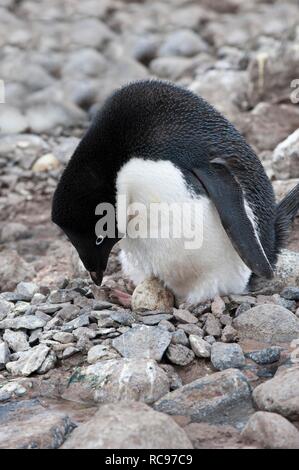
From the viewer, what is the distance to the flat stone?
9.78ft

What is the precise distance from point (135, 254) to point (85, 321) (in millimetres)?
430

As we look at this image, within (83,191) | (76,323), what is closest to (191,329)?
(76,323)

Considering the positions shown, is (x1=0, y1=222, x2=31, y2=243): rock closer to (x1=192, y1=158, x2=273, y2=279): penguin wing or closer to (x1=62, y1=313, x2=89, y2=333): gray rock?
(x1=62, y1=313, x2=89, y2=333): gray rock

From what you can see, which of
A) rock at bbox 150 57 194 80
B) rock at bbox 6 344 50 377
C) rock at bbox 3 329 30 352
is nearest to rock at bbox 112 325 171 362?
rock at bbox 6 344 50 377

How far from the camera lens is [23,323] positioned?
3061mm

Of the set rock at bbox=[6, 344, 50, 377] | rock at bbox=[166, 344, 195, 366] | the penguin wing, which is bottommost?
rock at bbox=[6, 344, 50, 377]

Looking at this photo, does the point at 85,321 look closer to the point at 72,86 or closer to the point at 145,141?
the point at 145,141

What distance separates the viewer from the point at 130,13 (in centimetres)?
1070

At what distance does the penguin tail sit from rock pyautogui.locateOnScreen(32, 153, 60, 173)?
2666 mm

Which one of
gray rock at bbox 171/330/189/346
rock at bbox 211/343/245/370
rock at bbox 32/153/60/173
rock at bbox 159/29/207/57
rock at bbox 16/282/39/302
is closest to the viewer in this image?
rock at bbox 211/343/245/370

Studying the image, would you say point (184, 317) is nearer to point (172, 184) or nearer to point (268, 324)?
point (268, 324)

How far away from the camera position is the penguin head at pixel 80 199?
10.2 ft
